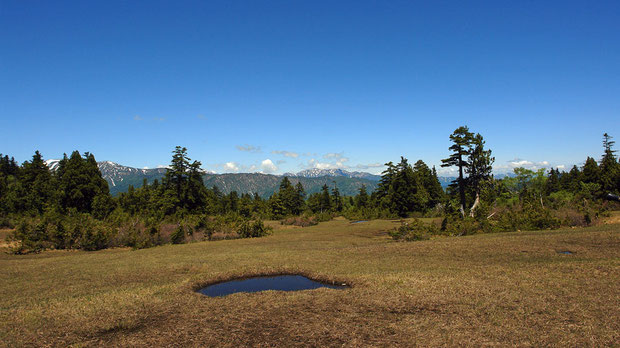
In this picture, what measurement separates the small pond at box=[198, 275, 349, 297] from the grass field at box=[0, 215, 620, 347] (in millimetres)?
569

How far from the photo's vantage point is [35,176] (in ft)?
196

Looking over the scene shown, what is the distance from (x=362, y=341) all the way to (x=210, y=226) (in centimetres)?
2876

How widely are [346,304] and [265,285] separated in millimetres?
4759

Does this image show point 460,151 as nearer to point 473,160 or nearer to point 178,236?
point 473,160

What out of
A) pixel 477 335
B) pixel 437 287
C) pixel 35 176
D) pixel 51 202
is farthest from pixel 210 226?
pixel 35 176

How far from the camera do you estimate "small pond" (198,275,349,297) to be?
43.4 ft

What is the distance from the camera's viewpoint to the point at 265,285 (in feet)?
46.0

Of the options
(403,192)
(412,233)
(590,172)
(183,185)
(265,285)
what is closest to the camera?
(265,285)

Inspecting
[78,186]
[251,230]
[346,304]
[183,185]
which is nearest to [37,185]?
[78,186]

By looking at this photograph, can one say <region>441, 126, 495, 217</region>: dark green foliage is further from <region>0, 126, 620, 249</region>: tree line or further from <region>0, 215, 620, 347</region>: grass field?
<region>0, 215, 620, 347</region>: grass field

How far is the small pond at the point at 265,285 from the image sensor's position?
13.2m

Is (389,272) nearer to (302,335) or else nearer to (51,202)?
(302,335)

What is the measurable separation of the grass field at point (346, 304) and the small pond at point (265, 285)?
22.4 inches

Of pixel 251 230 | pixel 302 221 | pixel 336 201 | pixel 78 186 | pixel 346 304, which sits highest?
pixel 78 186
